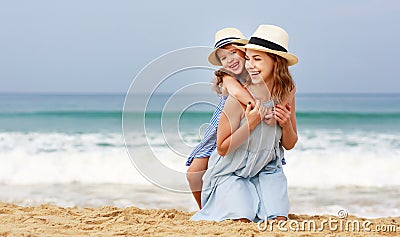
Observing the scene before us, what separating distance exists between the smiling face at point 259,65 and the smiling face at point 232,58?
67mm

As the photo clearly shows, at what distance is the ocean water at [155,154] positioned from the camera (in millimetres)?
3879

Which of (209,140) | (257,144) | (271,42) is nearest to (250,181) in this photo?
(257,144)

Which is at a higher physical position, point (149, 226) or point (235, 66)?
point (235, 66)

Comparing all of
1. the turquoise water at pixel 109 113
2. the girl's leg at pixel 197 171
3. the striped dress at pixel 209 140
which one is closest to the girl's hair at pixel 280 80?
the striped dress at pixel 209 140

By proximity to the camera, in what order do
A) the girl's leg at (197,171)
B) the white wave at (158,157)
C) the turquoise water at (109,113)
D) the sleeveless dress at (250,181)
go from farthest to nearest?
the turquoise water at (109,113)
the white wave at (158,157)
the girl's leg at (197,171)
the sleeveless dress at (250,181)

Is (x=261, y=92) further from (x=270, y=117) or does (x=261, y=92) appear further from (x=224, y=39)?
(x=224, y=39)

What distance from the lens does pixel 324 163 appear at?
354 inches

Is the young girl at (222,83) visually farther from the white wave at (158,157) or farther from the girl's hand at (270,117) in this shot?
the white wave at (158,157)

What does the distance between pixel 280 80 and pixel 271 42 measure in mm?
240

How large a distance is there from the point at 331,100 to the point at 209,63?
1853 cm

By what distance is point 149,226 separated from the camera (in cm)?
320

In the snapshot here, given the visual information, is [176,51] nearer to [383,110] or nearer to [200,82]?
[200,82]

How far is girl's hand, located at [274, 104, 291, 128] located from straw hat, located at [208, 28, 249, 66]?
0.51 meters
